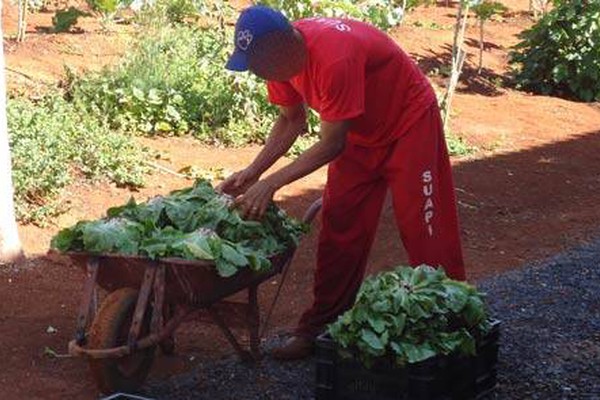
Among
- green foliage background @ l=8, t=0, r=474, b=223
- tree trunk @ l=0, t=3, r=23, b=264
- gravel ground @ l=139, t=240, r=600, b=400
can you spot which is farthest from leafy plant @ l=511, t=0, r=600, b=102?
tree trunk @ l=0, t=3, r=23, b=264

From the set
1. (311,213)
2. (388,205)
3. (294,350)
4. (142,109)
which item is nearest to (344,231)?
(311,213)

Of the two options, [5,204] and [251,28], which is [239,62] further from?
[5,204]

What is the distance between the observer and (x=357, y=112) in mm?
4988

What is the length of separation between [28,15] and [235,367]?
10972 mm

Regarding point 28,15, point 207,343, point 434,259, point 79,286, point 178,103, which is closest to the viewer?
point 434,259

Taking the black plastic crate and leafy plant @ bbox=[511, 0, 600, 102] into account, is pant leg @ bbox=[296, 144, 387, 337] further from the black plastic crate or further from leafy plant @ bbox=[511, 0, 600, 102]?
leafy plant @ bbox=[511, 0, 600, 102]

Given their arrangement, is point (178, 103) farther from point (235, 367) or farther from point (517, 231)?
point (235, 367)

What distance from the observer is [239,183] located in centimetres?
560

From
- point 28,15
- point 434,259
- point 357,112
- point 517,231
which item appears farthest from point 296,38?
point 28,15

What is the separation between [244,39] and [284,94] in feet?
2.06

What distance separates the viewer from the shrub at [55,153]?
8.07 metres

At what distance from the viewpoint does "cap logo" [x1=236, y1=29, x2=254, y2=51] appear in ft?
16.2

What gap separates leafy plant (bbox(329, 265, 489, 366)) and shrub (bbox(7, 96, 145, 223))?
371 centimetres

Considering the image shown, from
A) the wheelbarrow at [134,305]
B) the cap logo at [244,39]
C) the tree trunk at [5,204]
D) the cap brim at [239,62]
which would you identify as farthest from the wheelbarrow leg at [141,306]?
the tree trunk at [5,204]
